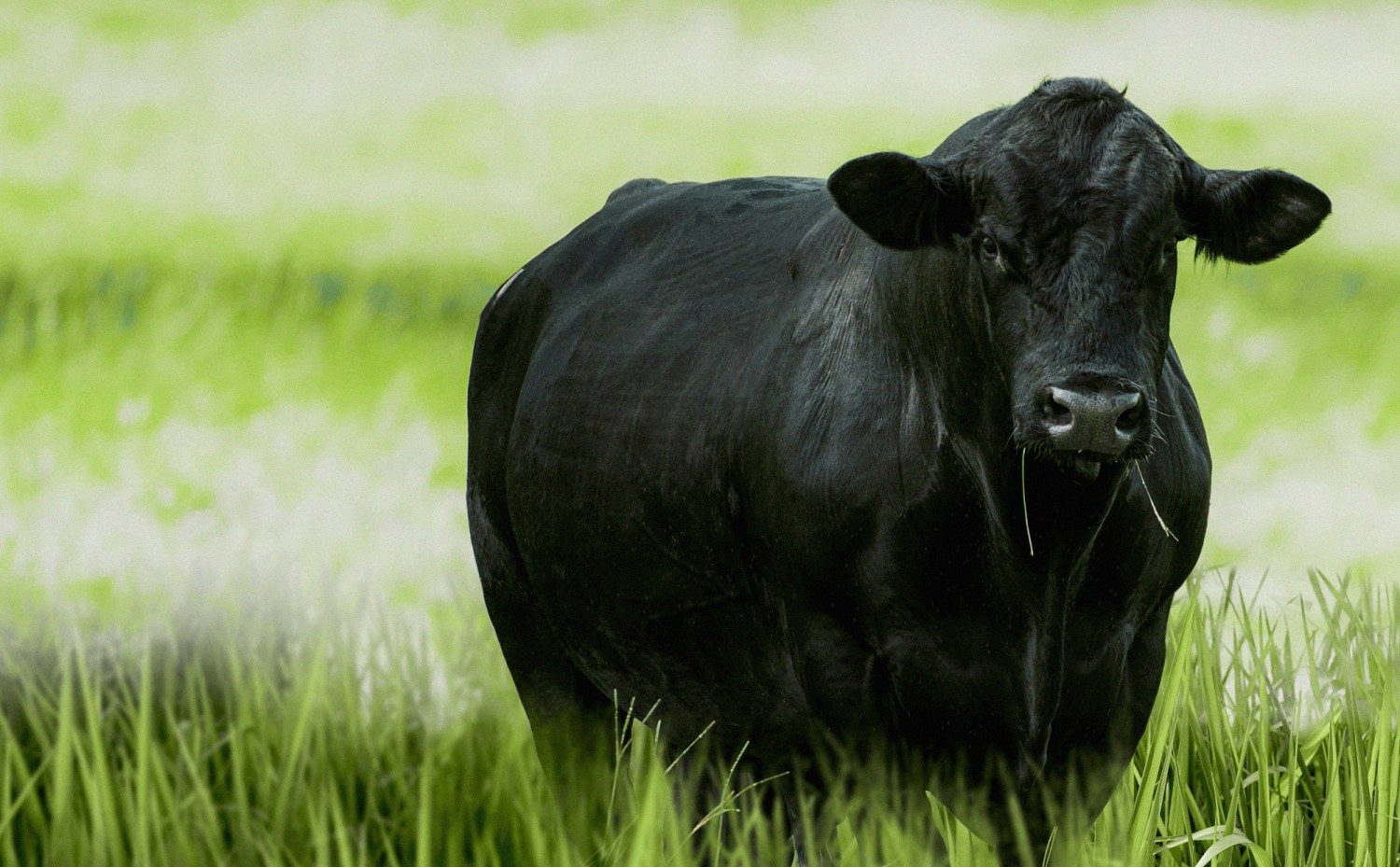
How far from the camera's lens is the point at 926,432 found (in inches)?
143

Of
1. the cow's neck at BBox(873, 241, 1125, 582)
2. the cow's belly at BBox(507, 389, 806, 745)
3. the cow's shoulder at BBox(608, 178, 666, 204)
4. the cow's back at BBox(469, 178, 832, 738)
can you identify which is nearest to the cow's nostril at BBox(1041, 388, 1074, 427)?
the cow's neck at BBox(873, 241, 1125, 582)

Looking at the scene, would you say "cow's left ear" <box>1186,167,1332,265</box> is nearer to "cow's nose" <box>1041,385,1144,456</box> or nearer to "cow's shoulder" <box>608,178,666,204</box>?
"cow's nose" <box>1041,385,1144,456</box>

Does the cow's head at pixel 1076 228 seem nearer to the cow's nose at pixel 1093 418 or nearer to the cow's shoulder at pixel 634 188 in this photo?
the cow's nose at pixel 1093 418

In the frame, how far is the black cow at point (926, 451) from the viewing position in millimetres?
3301

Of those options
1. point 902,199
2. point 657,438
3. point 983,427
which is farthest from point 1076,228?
point 657,438

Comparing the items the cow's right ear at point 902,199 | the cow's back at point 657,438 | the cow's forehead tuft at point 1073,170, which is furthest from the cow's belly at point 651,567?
the cow's forehead tuft at point 1073,170

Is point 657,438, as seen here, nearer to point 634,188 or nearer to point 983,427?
point 983,427

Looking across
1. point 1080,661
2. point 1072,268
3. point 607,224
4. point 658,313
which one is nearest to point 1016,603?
point 1080,661

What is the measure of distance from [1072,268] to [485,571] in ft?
9.10

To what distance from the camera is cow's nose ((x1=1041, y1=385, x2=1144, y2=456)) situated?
3.07 m

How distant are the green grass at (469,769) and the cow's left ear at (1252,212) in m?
1.05

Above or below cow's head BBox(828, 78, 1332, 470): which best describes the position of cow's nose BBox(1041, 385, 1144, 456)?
below

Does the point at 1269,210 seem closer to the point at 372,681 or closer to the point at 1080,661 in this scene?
the point at 1080,661

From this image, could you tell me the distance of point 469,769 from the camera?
4.62 meters
